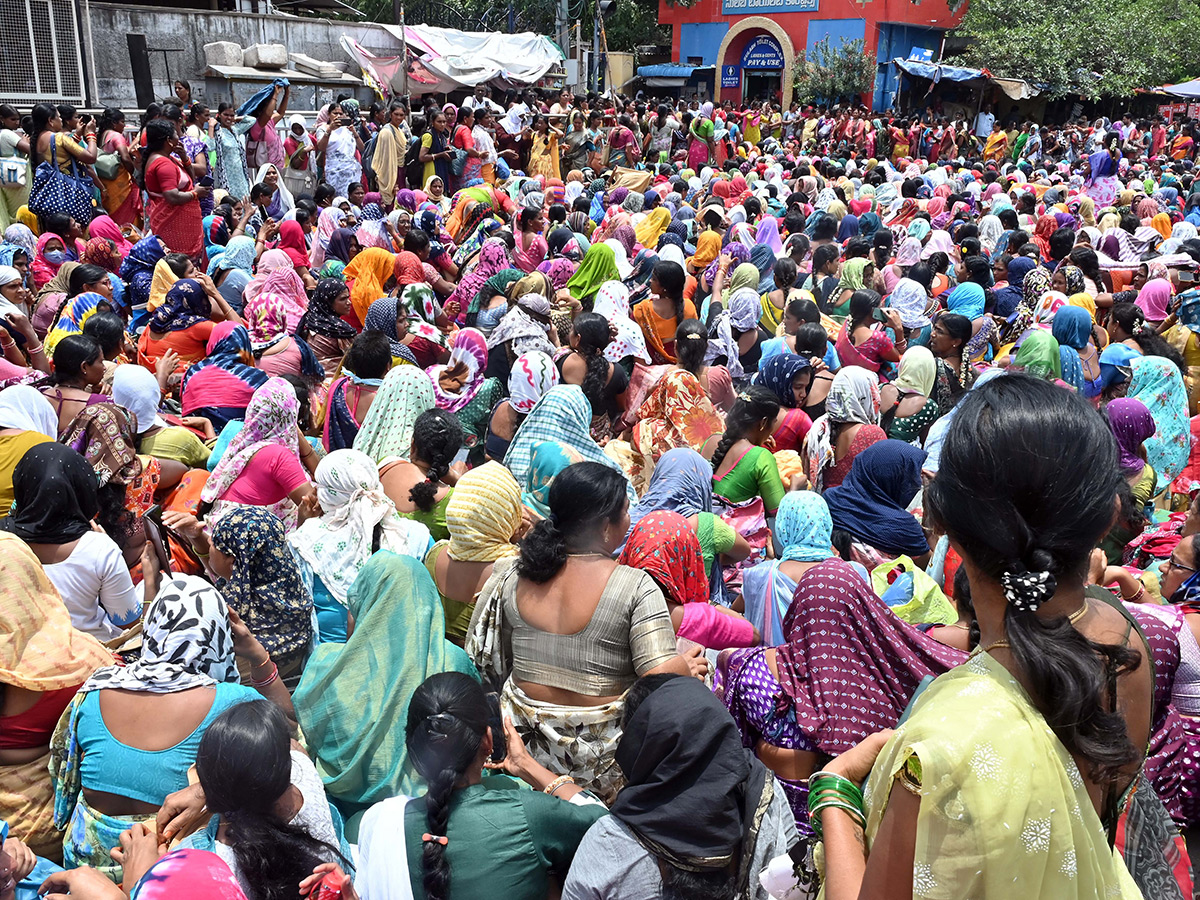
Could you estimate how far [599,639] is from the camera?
2691 mm

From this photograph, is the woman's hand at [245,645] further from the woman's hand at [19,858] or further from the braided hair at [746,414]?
the braided hair at [746,414]

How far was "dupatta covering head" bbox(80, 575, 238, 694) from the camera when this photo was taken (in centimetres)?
246

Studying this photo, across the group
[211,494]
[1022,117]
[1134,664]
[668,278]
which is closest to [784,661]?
[1134,664]

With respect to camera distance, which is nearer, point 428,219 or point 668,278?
point 668,278

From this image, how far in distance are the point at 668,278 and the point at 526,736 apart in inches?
171

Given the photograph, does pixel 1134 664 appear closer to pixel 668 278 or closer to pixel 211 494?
pixel 211 494

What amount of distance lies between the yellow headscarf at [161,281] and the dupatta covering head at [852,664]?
5966 millimetres

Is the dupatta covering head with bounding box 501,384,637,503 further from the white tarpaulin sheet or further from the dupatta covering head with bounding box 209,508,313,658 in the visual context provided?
the white tarpaulin sheet

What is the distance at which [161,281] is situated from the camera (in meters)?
6.94

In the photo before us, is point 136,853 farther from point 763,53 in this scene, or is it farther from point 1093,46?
point 763,53

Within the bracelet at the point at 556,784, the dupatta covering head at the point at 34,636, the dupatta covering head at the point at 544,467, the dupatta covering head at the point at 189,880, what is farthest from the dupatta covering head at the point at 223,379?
the dupatta covering head at the point at 189,880

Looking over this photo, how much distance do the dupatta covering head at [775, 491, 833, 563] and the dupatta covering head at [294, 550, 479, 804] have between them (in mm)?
1268

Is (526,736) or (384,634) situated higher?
(384,634)

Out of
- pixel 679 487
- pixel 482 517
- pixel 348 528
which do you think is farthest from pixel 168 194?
pixel 482 517
